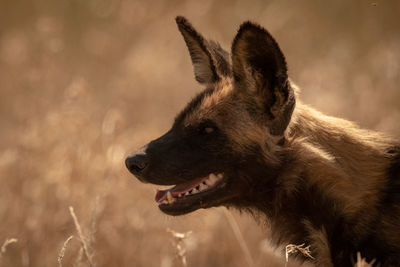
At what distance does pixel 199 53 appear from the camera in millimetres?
3428

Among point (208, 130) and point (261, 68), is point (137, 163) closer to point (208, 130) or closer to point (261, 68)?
point (208, 130)

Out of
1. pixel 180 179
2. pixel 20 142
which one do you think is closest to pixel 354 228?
pixel 180 179

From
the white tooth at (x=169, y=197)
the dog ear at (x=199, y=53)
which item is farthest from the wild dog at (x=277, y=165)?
the dog ear at (x=199, y=53)

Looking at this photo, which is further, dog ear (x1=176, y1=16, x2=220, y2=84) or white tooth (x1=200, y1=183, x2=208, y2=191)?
dog ear (x1=176, y1=16, x2=220, y2=84)

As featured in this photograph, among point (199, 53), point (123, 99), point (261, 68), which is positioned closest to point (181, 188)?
point (261, 68)

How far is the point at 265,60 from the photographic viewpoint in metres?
2.75

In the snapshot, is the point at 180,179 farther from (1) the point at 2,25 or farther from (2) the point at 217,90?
(1) the point at 2,25

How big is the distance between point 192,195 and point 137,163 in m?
0.34

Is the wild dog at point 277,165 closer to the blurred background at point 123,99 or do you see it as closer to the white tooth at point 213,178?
the white tooth at point 213,178

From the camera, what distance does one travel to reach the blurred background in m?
4.46

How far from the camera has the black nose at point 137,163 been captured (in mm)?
2836

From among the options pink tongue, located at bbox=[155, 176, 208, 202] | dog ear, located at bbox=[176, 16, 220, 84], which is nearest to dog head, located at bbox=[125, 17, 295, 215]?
pink tongue, located at bbox=[155, 176, 208, 202]

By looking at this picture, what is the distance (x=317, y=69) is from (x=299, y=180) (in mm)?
4838

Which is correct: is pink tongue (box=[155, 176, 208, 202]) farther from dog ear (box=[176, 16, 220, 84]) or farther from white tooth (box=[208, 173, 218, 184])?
dog ear (box=[176, 16, 220, 84])
